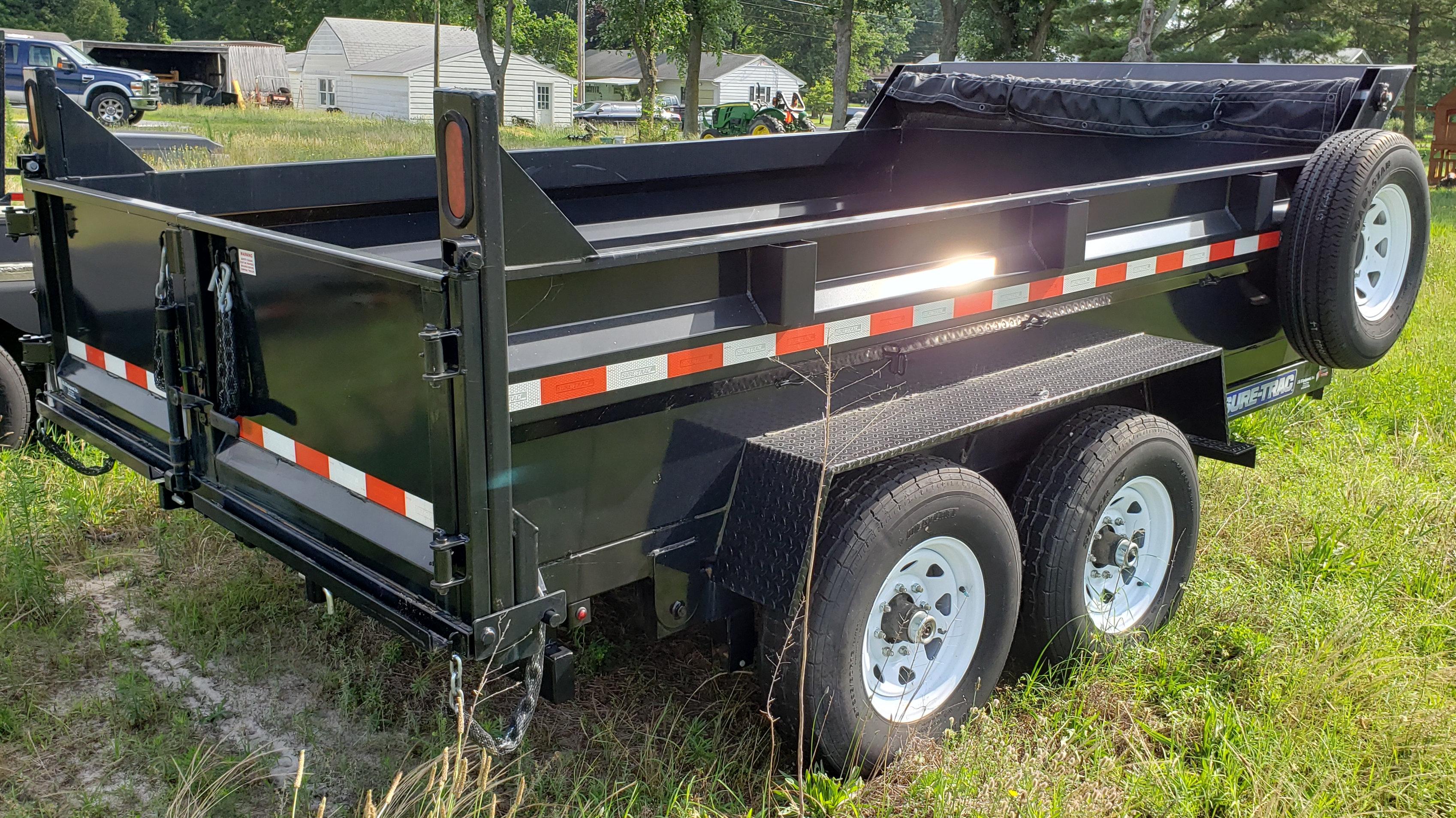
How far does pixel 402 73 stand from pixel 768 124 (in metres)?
27.2

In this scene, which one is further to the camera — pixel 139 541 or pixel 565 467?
pixel 139 541

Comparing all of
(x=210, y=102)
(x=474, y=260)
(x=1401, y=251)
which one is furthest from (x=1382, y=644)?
(x=210, y=102)

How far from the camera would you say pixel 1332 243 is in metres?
4.02

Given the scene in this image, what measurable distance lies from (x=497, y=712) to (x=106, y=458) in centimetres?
217

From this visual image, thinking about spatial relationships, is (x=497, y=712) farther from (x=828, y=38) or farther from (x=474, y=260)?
(x=828, y=38)

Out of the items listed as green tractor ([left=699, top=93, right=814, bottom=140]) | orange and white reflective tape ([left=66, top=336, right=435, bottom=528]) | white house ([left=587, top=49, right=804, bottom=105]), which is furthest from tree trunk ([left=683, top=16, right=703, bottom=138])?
orange and white reflective tape ([left=66, top=336, right=435, bottom=528])

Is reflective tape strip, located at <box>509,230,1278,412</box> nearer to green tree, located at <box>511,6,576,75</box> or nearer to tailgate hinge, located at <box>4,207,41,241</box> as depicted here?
tailgate hinge, located at <box>4,207,41,241</box>

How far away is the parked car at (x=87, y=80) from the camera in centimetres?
2567

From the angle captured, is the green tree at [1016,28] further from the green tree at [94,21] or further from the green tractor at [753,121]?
the green tree at [94,21]

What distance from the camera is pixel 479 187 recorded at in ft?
7.12

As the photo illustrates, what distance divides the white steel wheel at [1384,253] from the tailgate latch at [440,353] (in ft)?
11.8

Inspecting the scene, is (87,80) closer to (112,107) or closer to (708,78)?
(112,107)

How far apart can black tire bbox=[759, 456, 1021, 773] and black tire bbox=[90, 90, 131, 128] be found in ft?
88.1

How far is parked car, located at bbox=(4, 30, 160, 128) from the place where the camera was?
2567 centimetres
